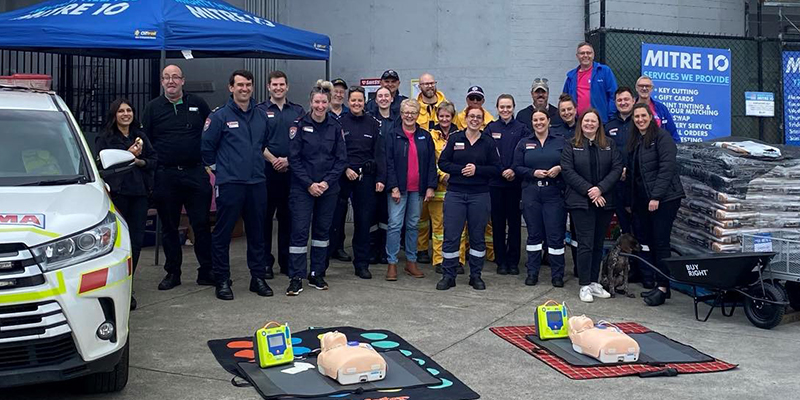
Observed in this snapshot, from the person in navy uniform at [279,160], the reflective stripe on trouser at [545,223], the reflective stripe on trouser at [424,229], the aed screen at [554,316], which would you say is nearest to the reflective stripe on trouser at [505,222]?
the reflective stripe on trouser at [545,223]

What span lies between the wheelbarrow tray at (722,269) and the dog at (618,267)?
121 cm

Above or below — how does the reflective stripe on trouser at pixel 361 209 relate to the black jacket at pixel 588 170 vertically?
below

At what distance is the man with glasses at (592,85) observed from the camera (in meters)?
11.2

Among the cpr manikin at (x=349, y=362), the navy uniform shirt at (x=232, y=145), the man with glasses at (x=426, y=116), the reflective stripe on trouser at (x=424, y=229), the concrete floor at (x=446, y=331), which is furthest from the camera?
the man with glasses at (x=426, y=116)

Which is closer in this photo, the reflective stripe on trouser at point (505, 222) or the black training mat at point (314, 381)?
the black training mat at point (314, 381)

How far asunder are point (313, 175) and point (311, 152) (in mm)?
224

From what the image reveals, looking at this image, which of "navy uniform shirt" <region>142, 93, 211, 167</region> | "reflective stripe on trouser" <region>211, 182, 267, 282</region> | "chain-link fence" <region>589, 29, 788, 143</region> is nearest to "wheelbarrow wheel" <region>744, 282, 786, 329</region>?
"reflective stripe on trouser" <region>211, 182, 267, 282</region>

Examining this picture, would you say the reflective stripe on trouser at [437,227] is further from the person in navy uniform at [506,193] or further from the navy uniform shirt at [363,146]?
the navy uniform shirt at [363,146]

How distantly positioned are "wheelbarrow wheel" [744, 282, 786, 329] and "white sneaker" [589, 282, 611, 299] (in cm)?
143

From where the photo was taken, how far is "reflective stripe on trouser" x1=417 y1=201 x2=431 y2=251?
1070 cm

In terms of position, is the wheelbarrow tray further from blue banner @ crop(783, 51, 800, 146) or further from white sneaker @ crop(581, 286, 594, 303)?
blue banner @ crop(783, 51, 800, 146)

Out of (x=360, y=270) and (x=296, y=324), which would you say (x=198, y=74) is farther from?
(x=296, y=324)

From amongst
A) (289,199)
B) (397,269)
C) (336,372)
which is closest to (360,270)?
(397,269)

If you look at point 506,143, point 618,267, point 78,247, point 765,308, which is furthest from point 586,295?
point 78,247
